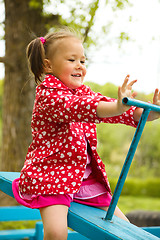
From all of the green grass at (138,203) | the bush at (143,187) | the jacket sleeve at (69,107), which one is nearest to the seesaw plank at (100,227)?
the jacket sleeve at (69,107)

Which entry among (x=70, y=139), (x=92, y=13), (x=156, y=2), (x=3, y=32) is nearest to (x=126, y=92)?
(x=70, y=139)

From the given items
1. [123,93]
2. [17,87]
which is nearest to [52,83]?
[123,93]

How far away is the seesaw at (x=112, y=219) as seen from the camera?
5.32 ft

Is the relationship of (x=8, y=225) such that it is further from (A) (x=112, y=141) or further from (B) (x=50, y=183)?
(A) (x=112, y=141)

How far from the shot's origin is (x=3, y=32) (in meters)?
6.50

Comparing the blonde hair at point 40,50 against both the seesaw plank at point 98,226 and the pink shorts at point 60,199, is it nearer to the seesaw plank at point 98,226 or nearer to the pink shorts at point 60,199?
the pink shorts at point 60,199

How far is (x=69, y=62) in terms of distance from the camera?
7.02 ft

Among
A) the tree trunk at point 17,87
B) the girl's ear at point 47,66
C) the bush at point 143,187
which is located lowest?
the bush at point 143,187

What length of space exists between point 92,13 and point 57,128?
3851 millimetres

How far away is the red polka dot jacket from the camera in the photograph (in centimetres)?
193

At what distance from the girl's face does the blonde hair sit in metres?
0.06

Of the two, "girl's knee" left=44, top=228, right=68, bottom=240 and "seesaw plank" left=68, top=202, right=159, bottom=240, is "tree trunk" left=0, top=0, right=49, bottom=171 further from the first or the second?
"girl's knee" left=44, top=228, right=68, bottom=240

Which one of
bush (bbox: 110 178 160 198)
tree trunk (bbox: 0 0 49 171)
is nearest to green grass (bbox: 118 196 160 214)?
bush (bbox: 110 178 160 198)

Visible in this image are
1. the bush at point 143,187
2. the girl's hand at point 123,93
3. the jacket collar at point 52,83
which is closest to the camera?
the girl's hand at point 123,93
